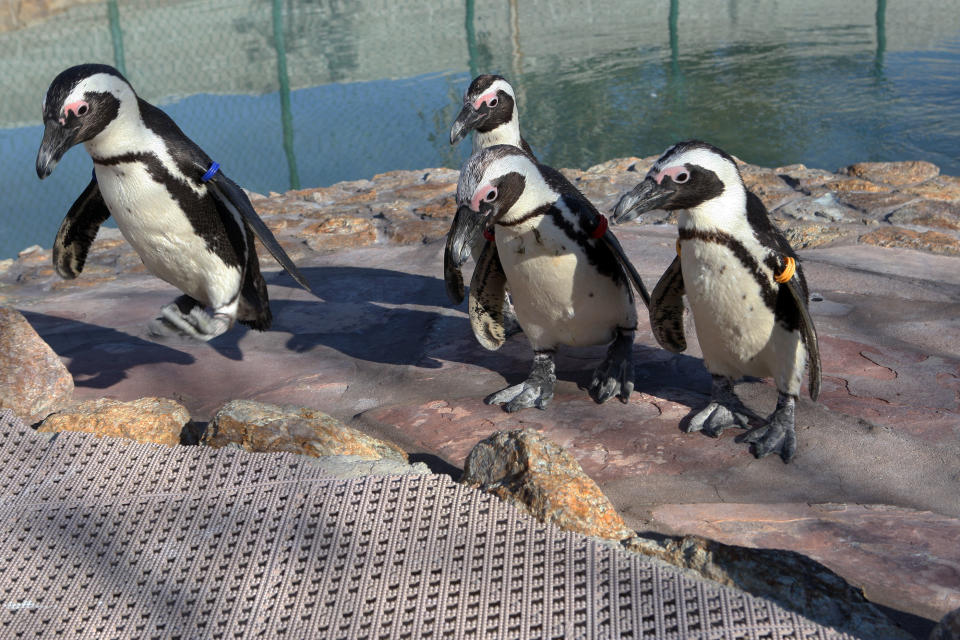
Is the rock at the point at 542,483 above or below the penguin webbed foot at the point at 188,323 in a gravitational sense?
below

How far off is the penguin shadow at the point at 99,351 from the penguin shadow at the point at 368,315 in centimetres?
23

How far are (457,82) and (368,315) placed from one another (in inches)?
203

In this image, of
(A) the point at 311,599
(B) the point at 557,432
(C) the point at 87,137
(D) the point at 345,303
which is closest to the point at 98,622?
(A) the point at 311,599

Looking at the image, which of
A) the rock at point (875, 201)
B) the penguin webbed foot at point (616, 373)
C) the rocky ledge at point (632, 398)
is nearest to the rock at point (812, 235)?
the rocky ledge at point (632, 398)

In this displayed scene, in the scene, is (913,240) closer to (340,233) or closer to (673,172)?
(673,172)

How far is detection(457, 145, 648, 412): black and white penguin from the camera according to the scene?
8.16 ft

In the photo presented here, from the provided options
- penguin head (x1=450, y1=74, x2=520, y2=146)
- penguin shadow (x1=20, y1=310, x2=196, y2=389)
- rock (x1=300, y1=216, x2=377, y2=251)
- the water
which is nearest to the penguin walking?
penguin head (x1=450, y1=74, x2=520, y2=146)

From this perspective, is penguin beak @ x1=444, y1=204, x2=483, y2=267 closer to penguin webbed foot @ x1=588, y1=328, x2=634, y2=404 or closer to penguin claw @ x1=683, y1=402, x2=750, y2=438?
penguin webbed foot @ x1=588, y1=328, x2=634, y2=404

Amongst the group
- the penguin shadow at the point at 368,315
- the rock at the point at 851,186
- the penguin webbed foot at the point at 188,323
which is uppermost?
the penguin webbed foot at the point at 188,323

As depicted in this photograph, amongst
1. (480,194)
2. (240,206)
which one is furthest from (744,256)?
(240,206)

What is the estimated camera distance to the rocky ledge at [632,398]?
1.94 m

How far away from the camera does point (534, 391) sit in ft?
8.98

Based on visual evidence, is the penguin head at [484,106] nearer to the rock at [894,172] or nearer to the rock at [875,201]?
the rock at [875,201]

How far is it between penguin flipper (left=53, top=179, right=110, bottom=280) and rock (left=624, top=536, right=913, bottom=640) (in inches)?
90.7
